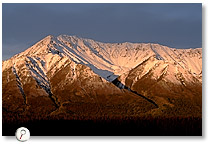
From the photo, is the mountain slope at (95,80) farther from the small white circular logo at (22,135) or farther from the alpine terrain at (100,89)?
the small white circular logo at (22,135)

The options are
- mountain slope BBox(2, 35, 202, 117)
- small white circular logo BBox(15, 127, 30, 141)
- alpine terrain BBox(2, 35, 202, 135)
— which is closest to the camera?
small white circular logo BBox(15, 127, 30, 141)

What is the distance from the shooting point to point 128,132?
462 inches

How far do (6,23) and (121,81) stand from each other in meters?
35.5

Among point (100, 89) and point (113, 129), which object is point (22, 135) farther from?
point (100, 89)

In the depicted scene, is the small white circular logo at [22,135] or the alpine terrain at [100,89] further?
the alpine terrain at [100,89]

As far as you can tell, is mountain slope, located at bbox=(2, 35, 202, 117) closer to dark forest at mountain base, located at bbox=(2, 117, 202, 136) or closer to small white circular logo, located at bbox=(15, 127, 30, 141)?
dark forest at mountain base, located at bbox=(2, 117, 202, 136)

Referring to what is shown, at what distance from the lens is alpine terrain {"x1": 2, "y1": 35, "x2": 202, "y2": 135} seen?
13.1m

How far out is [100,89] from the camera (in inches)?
1633

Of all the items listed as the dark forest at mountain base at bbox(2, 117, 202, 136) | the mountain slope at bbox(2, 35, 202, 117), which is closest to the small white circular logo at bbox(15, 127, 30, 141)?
the dark forest at mountain base at bbox(2, 117, 202, 136)

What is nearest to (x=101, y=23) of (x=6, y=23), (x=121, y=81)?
(x=6, y=23)

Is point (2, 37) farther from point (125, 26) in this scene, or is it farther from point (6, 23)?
point (125, 26)

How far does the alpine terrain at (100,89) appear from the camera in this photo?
13102 millimetres

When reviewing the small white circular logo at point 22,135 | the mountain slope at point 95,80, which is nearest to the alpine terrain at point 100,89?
the mountain slope at point 95,80

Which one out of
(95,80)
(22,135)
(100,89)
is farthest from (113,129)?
(95,80)
